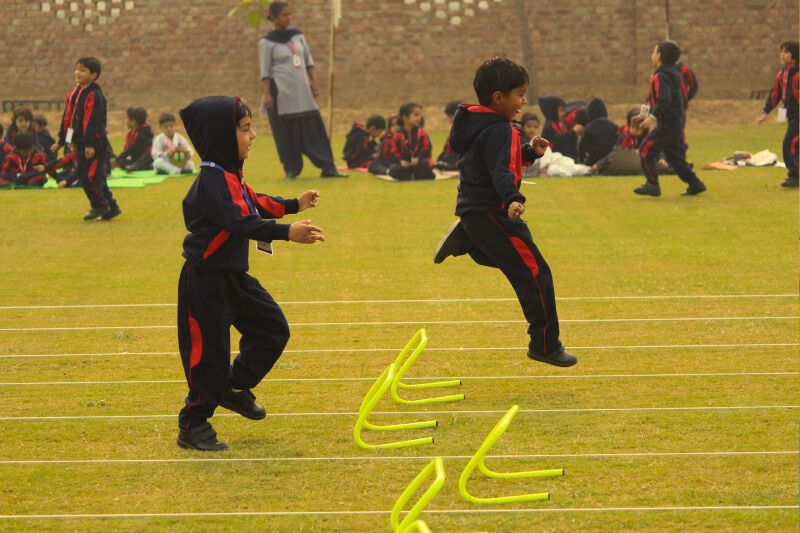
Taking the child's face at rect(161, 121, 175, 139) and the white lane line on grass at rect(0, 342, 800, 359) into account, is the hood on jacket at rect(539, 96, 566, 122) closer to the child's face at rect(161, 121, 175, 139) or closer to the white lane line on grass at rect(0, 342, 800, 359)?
the child's face at rect(161, 121, 175, 139)

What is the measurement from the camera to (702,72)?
118ft

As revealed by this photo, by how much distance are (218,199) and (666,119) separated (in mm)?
11555

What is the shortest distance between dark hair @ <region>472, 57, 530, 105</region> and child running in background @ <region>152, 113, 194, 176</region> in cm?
1444

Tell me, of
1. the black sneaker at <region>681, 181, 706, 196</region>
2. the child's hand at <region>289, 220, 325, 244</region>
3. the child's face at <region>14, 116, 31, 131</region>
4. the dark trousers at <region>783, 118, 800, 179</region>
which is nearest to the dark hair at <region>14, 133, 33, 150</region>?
the child's face at <region>14, 116, 31, 131</region>

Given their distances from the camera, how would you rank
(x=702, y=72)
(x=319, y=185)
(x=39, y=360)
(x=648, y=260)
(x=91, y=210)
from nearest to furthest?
(x=39, y=360)
(x=648, y=260)
(x=91, y=210)
(x=319, y=185)
(x=702, y=72)

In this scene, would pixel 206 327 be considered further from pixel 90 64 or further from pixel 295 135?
pixel 295 135

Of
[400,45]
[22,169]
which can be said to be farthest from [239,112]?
[400,45]

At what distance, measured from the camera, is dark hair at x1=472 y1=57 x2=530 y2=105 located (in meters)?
7.46

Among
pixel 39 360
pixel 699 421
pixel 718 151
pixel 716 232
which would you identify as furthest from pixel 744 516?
pixel 718 151

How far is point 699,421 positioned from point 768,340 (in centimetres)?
212

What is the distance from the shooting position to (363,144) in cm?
2172

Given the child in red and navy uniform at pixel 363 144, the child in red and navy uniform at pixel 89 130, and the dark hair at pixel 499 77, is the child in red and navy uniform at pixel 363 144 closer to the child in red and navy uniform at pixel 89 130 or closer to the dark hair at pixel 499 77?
the child in red and navy uniform at pixel 89 130

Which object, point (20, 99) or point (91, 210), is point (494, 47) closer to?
point (20, 99)

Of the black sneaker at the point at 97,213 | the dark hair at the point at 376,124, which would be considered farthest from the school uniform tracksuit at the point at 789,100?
the black sneaker at the point at 97,213
